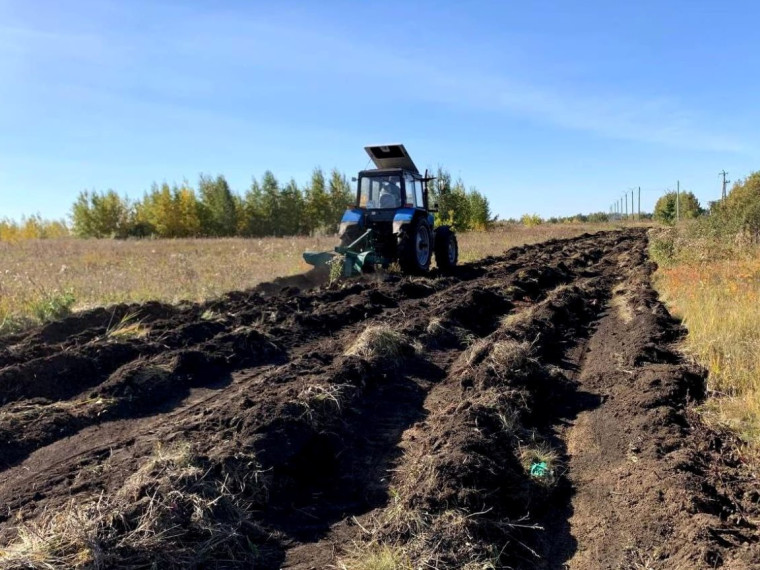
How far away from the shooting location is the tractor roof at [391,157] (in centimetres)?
1235

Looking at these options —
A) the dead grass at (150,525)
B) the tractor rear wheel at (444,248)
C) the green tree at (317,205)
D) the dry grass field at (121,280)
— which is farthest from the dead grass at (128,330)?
the green tree at (317,205)

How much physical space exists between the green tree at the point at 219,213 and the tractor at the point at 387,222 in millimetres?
33822

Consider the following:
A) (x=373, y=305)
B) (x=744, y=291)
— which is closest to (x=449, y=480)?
(x=373, y=305)

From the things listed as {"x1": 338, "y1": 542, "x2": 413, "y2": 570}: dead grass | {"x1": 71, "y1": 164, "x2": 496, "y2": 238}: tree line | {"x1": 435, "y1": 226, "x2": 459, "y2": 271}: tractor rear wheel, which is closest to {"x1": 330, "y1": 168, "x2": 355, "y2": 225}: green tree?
{"x1": 71, "y1": 164, "x2": 496, "y2": 238}: tree line

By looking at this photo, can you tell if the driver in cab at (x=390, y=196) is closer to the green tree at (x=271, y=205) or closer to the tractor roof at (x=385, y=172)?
the tractor roof at (x=385, y=172)

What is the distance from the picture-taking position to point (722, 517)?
3.05 metres

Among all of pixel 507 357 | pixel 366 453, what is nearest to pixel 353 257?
pixel 507 357

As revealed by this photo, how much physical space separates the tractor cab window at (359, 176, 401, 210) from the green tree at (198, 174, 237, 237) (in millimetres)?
33986

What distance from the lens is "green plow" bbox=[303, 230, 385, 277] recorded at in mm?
11492

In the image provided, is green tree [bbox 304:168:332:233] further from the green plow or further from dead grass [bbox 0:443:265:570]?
dead grass [bbox 0:443:265:570]

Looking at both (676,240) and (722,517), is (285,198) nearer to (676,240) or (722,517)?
(676,240)

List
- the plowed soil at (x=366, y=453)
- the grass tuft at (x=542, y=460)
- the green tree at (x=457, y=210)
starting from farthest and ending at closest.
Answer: the green tree at (x=457, y=210) → the grass tuft at (x=542, y=460) → the plowed soil at (x=366, y=453)

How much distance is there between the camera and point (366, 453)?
403 cm

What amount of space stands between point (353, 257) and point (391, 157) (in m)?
2.69
